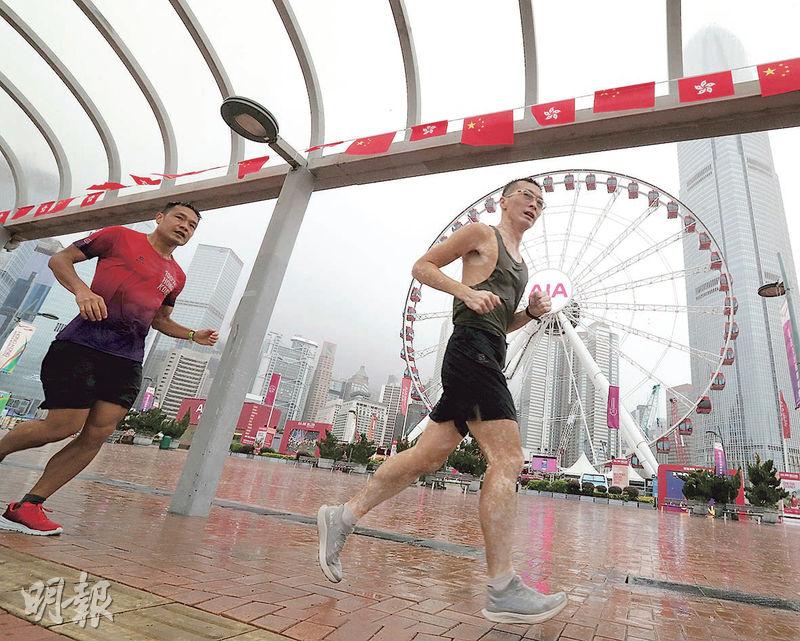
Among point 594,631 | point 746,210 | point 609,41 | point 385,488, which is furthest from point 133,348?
point 746,210

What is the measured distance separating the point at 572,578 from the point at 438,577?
98 cm

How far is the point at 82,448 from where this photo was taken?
2.25 m

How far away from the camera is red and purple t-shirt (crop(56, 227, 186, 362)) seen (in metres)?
2.19

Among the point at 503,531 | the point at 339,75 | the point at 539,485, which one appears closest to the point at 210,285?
the point at 539,485

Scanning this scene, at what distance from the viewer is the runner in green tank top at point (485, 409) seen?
5.04 ft

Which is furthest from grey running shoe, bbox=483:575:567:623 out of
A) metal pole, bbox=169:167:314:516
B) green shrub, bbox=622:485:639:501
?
green shrub, bbox=622:485:639:501

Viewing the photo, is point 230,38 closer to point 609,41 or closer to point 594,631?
point 609,41

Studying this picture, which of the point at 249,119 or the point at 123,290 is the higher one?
the point at 249,119

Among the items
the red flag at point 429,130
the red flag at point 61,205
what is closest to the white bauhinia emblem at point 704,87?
the red flag at point 429,130

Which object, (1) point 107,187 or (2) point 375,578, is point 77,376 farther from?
(1) point 107,187

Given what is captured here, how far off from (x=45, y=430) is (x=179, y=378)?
101 metres

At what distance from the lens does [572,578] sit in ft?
8.92

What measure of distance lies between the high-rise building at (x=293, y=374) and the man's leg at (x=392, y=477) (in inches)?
4184

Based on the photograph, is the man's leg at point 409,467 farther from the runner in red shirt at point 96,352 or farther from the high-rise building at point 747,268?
the high-rise building at point 747,268
